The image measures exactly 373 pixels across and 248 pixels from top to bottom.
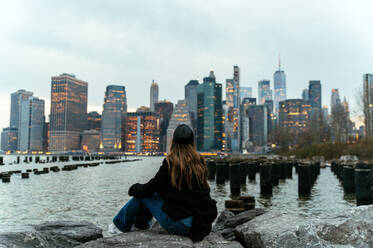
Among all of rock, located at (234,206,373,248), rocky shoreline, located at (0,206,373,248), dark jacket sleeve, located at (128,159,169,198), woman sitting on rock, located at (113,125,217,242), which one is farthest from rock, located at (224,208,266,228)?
dark jacket sleeve, located at (128,159,169,198)

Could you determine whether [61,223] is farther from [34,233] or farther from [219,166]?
[219,166]

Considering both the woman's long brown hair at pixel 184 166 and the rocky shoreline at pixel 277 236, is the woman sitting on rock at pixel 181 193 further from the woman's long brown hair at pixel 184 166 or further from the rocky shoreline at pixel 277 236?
the rocky shoreline at pixel 277 236

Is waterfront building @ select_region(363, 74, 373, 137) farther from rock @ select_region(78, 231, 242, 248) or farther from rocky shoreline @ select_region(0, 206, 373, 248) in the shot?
rock @ select_region(78, 231, 242, 248)

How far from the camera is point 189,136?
5.18m

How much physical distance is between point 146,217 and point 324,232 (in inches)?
116

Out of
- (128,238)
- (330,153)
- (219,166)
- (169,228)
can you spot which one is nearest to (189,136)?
(169,228)

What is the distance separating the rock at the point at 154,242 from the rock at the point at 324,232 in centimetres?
74

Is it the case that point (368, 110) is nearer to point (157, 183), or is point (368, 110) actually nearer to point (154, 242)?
point (157, 183)

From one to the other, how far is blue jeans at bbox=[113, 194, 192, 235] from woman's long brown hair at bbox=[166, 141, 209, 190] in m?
0.50

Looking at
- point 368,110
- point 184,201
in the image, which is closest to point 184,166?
point 184,201

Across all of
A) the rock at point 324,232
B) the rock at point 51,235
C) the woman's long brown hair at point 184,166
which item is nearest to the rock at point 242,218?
the rock at point 324,232

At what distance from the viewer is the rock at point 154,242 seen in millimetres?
4699

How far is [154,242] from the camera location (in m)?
4.73

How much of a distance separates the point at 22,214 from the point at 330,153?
53.4m
